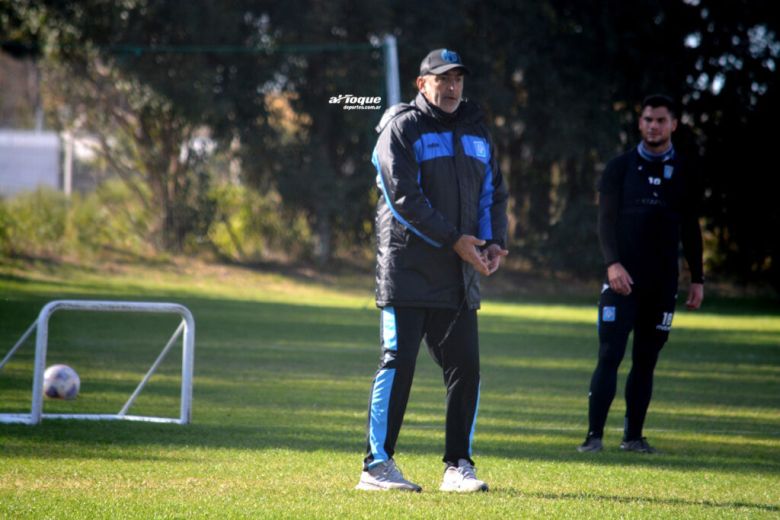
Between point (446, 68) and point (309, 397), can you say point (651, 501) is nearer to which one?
point (446, 68)

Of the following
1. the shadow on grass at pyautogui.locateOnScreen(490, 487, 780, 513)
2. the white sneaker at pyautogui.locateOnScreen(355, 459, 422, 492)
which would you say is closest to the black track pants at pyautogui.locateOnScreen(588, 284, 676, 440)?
the shadow on grass at pyautogui.locateOnScreen(490, 487, 780, 513)

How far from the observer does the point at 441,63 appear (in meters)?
5.60

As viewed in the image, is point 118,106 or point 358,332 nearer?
point 358,332

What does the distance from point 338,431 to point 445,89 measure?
9.90 feet

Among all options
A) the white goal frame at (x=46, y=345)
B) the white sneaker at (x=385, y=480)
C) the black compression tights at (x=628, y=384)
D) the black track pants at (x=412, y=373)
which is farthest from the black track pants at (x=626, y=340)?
the white goal frame at (x=46, y=345)

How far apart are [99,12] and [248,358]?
46.7ft

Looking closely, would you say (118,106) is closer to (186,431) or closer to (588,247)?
(588,247)

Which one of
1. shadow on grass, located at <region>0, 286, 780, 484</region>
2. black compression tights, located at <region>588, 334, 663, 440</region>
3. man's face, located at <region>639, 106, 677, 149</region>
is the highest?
man's face, located at <region>639, 106, 677, 149</region>

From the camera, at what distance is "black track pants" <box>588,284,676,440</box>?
Result: 7203 mm

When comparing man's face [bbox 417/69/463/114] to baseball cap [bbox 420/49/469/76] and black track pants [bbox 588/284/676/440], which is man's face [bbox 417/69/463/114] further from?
black track pants [bbox 588/284/676/440]

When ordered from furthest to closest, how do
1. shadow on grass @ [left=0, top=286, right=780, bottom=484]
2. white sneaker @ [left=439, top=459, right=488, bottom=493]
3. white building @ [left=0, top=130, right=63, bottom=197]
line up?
white building @ [left=0, top=130, right=63, bottom=197], shadow on grass @ [left=0, top=286, right=780, bottom=484], white sneaker @ [left=439, top=459, right=488, bottom=493]

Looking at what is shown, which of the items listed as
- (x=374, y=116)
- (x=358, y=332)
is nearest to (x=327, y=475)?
(x=358, y=332)

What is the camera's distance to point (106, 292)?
19844mm

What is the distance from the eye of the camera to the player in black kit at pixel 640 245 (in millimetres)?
7195
